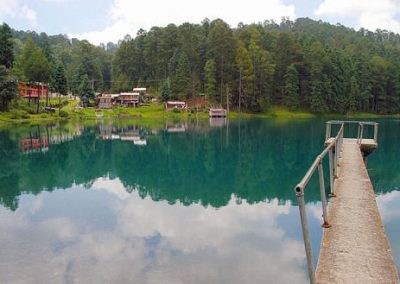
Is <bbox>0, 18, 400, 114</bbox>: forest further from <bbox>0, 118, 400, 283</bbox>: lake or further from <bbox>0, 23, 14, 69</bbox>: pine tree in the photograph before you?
<bbox>0, 118, 400, 283</bbox>: lake

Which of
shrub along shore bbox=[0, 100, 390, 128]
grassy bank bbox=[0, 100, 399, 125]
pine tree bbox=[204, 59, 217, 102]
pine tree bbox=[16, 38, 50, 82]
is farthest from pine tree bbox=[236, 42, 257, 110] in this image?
pine tree bbox=[16, 38, 50, 82]

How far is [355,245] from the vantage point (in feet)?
26.9

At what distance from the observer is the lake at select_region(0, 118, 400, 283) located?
1126 cm

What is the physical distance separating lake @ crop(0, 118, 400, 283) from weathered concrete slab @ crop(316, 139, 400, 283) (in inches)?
77.0

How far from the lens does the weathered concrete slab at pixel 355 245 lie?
22.7 feet

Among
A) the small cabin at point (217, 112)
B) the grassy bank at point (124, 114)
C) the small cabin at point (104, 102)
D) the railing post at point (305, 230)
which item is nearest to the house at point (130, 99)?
the grassy bank at point (124, 114)

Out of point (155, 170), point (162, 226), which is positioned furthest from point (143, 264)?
point (155, 170)

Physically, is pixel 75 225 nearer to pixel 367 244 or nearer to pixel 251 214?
pixel 251 214

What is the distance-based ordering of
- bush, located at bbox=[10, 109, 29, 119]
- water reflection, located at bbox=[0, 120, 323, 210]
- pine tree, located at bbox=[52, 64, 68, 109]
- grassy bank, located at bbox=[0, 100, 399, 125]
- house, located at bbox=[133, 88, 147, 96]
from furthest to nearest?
house, located at bbox=[133, 88, 147, 96], pine tree, located at bbox=[52, 64, 68, 109], grassy bank, located at bbox=[0, 100, 399, 125], bush, located at bbox=[10, 109, 29, 119], water reflection, located at bbox=[0, 120, 323, 210]

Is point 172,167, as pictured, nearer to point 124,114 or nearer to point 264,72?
point 124,114

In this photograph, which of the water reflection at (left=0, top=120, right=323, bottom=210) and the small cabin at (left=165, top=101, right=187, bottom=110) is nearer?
the water reflection at (left=0, top=120, right=323, bottom=210)

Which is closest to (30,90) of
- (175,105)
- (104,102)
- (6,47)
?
(6,47)

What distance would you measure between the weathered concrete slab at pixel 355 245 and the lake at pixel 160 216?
1.96 metres

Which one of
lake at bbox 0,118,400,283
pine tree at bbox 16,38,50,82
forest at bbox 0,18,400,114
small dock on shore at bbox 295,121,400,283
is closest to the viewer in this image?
small dock on shore at bbox 295,121,400,283
